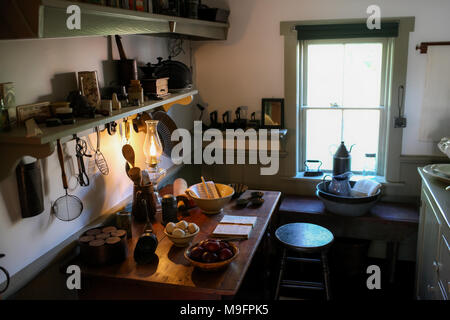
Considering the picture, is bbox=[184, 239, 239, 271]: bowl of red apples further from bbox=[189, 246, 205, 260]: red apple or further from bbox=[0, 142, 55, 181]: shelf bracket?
bbox=[0, 142, 55, 181]: shelf bracket

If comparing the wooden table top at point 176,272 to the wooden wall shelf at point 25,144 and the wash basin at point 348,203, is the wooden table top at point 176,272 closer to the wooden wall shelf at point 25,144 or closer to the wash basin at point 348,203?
the wooden wall shelf at point 25,144

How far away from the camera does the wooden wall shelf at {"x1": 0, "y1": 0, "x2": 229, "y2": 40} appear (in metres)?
1.51

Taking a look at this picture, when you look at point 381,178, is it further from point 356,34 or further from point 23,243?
point 23,243

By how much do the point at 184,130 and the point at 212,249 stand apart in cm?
178

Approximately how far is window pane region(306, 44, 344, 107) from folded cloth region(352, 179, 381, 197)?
0.73 m

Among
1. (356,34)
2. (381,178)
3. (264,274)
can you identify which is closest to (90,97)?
(264,274)

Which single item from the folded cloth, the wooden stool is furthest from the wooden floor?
the folded cloth

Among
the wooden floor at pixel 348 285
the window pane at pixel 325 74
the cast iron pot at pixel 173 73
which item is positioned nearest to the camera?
the cast iron pot at pixel 173 73

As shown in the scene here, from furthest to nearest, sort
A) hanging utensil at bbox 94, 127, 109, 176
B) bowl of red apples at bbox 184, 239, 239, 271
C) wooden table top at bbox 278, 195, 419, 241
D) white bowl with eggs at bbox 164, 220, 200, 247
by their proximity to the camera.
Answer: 1. wooden table top at bbox 278, 195, 419, 241
2. hanging utensil at bbox 94, 127, 109, 176
3. white bowl with eggs at bbox 164, 220, 200, 247
4. bowl of red apples at bbox 184, 239, 239, 271

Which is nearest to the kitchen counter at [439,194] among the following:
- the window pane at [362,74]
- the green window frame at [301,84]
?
the green window frame at [301,84]

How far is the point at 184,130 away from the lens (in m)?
3.79

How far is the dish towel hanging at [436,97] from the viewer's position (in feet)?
11.1

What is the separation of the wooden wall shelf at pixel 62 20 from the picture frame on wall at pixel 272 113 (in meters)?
1.39
